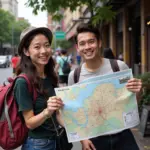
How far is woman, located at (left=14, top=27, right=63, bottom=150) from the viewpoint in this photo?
2.40 metres

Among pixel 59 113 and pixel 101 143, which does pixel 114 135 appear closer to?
pixel 101 143

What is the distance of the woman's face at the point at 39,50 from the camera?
8.55ft

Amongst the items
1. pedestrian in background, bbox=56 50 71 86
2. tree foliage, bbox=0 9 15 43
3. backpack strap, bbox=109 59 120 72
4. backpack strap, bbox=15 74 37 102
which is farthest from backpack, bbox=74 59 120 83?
tree foliage, bbox=0 9 15 43

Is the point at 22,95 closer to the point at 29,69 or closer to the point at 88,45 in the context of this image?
the point at 29,69

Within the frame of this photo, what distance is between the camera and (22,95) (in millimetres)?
2395

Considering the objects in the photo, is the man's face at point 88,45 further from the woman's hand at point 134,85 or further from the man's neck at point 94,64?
the woman's hand at point 134,85

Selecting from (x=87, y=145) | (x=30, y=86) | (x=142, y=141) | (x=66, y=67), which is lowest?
(x=142, y=141)

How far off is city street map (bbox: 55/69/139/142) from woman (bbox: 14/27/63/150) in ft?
0.50

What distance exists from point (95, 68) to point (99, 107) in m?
0.40

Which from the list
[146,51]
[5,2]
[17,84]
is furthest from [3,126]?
[5,2]

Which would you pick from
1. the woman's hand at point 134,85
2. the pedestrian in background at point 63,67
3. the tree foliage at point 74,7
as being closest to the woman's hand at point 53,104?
the woman's hand at point 134,85

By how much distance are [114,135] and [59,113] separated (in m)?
0.47

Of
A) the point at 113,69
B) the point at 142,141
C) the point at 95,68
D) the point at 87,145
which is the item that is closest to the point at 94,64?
the point at 95,68

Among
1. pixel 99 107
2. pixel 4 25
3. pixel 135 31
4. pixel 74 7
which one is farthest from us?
pixel 4 25
